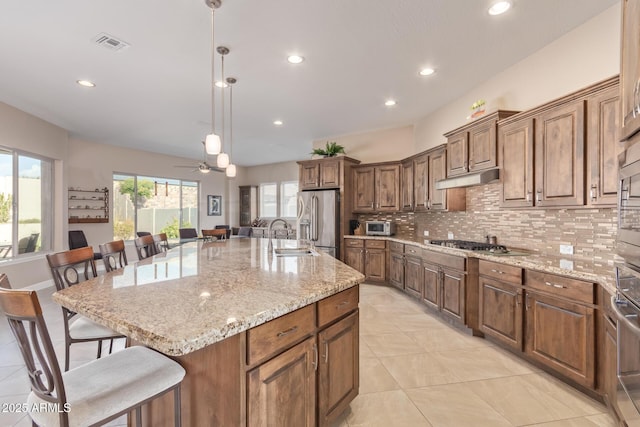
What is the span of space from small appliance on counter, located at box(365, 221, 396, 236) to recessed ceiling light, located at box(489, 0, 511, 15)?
3.35 meters

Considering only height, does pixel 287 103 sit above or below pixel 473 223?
above

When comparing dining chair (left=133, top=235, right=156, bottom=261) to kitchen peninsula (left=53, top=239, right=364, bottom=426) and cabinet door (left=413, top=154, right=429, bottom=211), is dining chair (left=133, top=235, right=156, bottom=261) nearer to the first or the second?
kitchen peninsula (left=53, top=239, right=364, bottom=426)

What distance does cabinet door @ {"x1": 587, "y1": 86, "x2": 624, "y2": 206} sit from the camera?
207 centimetres

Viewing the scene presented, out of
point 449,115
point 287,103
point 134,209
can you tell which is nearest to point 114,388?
point 287,103

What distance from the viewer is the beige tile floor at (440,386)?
1878 mm

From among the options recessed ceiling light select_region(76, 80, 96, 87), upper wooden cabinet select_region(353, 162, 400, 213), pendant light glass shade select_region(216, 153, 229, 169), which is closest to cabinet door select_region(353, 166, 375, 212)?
upper wooden cabinet select_region(353, 162, 400, 213)

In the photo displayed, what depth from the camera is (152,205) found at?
7633mm

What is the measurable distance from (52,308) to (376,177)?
16.4 feet

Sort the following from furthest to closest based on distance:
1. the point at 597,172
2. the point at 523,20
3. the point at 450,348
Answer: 1. the point at 450,348
2. the point at 523,20
3. the point at 597,172

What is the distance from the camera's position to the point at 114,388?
1.11 meters

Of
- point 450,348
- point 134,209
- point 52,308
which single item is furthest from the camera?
point 134,209

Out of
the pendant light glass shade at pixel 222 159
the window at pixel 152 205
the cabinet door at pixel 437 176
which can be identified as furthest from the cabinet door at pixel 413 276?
the window at pixel 152 205

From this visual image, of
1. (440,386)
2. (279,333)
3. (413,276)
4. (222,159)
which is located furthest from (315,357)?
(413,276)

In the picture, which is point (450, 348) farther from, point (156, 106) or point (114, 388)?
point (156, 106)
